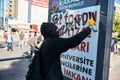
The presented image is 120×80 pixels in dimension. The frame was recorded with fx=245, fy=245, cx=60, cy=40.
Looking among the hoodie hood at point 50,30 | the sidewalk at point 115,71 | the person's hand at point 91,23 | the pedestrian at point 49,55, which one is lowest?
the sidewalk at point 115,71

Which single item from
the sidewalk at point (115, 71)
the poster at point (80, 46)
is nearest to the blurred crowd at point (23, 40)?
the poster at point (80, 46)

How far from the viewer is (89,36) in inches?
98.9

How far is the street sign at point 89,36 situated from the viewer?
7.55 ft

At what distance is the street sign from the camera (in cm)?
230

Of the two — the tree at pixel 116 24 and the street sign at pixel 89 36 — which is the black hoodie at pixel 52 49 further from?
the tree at pixel 116 24

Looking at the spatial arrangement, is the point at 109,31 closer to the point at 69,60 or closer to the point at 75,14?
the point at 75,14

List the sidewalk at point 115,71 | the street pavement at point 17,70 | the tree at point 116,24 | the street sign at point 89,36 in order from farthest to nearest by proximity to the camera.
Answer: the sidewalk at point 115,71, the street pavement at point 17,70, the tree at point 116,24, the street sign at point 89,36

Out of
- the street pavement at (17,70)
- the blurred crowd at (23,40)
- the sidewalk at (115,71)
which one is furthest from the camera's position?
the blurred crowd at (23,40)

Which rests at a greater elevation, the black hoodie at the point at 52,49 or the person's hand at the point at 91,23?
the person's hand at the point at 91,23

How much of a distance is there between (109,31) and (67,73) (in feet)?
2.87

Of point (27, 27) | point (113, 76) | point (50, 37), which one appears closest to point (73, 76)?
point (50, 37)

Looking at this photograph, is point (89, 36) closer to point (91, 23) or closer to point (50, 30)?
point (91, 23)

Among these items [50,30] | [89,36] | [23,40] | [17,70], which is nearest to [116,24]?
[89,36]

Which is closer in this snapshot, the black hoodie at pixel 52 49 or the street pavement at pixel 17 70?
the black hoodie at pixel 52 49
